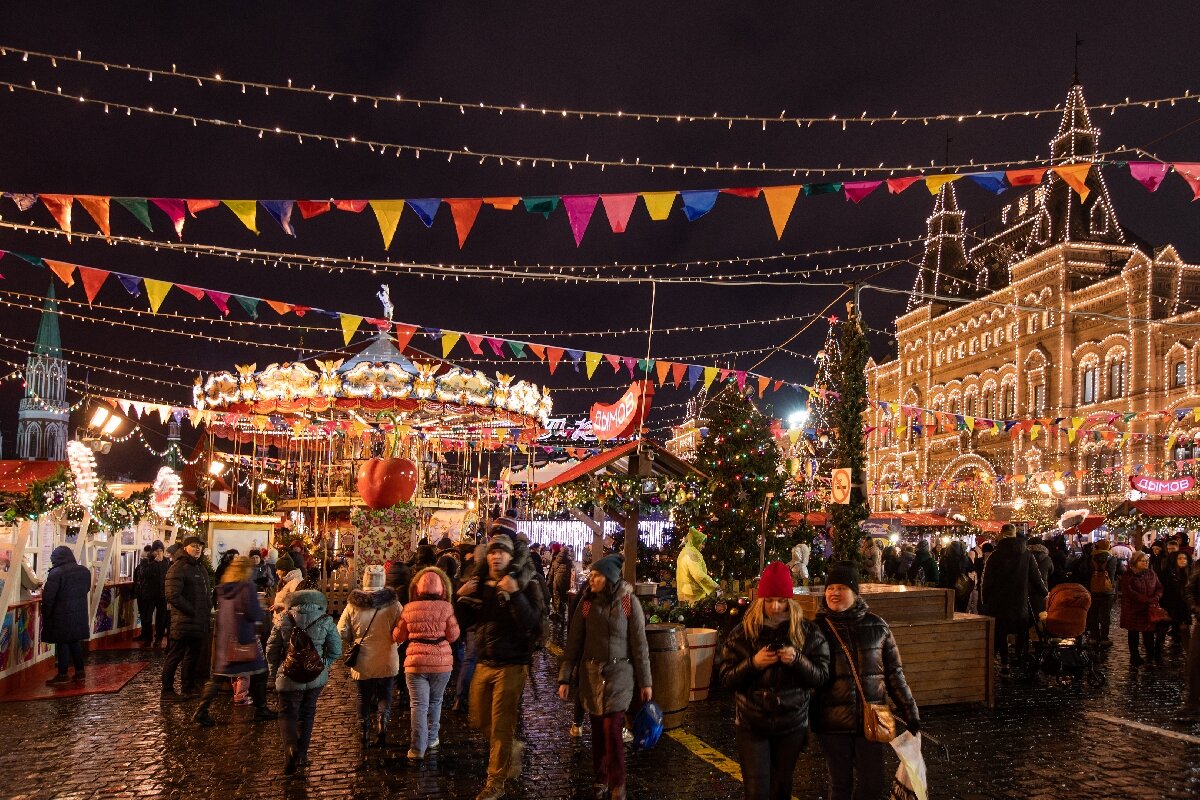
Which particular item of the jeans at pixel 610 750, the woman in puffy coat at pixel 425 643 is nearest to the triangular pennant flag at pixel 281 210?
the woman in puffy coat at pixel 425 643

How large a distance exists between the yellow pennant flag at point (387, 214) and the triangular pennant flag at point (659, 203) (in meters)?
2.45

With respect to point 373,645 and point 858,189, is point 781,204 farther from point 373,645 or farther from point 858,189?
point 373,645

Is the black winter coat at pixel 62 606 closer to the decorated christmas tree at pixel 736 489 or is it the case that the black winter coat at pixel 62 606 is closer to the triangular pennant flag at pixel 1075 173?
the decorated christmas tree at pixel 736 489

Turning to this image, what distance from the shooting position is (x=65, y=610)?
9.95 meters

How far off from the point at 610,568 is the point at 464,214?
482 cm

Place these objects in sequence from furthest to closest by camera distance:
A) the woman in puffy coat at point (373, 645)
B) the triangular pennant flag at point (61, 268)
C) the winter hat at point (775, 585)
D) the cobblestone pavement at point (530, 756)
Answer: the triangular pennant flag at point (61, 268)
the woman in puffy coat at point (373, 645)
the cobblestone pavement at point (530, 756)
the winter hat at point (775, 585)

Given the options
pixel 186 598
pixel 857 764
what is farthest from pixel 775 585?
pixel 186 598

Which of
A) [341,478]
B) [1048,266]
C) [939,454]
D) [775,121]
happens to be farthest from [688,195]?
[939,454]

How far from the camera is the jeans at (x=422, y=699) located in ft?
21.4

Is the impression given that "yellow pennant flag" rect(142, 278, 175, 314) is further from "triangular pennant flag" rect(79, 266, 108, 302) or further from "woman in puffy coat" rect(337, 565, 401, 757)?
"woman in puffy coat" rect(337, 565, 401, 757)

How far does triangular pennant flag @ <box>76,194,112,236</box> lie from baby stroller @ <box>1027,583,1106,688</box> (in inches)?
405

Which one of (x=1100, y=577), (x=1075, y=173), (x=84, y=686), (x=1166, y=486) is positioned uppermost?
(x=1075, y=173)

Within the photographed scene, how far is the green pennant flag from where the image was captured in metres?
8.66

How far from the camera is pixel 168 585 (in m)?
8.87
